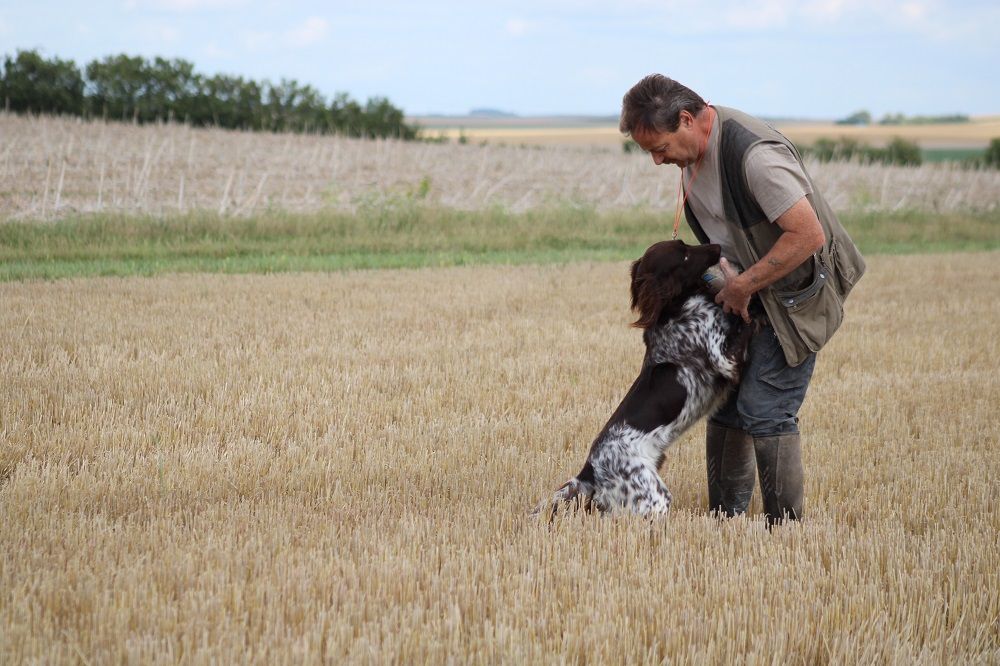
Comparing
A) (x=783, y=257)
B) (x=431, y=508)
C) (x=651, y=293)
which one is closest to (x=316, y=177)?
(x=431, y=508)

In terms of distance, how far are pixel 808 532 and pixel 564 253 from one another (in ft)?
44.5

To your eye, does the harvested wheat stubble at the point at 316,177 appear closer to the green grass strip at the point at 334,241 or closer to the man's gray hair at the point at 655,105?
the green grass strip at the point at 334,241

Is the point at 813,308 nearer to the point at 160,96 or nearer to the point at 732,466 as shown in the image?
the point at 732,466

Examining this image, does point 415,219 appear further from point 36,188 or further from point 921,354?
point 921,354

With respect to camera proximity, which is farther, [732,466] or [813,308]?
[732,466]

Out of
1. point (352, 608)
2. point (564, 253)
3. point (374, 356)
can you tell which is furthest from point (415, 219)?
point (352, 608)

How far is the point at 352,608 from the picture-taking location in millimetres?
3656

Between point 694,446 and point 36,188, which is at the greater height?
point 36,188

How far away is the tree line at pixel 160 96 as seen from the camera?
36562 millimetres

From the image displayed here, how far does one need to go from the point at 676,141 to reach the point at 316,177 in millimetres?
22653

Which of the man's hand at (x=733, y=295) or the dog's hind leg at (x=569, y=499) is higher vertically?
the man's hand at (x=733, y=295)

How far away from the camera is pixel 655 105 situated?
445 centimetres

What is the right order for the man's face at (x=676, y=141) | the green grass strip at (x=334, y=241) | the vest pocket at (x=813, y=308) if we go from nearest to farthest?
the man's face at (x=676, y=141), the vest pocket at (x=813, y=308), the green grass strip at (x=334, y=241)

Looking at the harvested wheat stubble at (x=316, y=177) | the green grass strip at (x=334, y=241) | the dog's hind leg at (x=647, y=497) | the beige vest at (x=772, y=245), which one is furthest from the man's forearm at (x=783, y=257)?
the harvested wheat stubble at (x=316, y=177)
